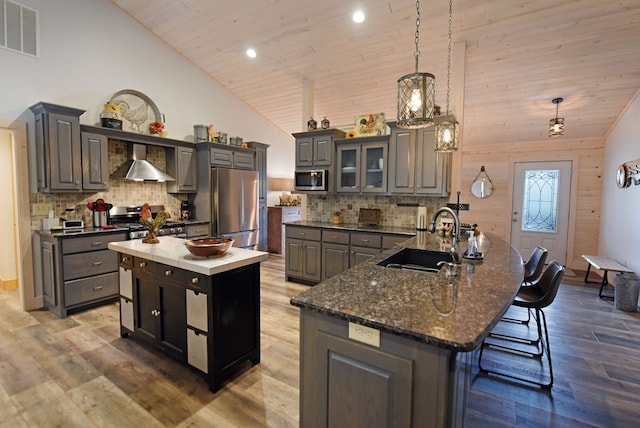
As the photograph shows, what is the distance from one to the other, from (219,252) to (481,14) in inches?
139

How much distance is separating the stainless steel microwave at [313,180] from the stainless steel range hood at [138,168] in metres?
1.96

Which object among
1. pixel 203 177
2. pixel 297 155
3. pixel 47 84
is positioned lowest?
pixel 203 177

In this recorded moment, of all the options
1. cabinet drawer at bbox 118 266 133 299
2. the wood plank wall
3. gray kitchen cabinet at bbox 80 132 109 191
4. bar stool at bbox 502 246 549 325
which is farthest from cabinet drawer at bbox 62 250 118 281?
the wood plank wall

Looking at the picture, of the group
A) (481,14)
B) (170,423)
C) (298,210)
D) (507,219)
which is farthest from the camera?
(298,210)

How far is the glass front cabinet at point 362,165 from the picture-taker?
4082mm

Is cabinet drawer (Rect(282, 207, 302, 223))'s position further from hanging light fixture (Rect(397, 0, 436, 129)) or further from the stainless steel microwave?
hanging light fixture (Rect(397, 0, 436, 129))

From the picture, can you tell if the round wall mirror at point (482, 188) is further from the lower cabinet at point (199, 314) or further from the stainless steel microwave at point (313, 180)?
the lower cabinet at point (199, 314)

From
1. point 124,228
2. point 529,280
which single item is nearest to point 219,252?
point 124,228

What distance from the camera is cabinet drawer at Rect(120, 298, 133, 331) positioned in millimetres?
2637

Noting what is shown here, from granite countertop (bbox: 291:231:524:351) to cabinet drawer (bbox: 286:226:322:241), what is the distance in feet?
7.31

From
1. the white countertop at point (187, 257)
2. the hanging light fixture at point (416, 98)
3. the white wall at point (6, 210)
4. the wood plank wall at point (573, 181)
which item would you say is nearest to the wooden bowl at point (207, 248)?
the white countertop at point (187, 257)

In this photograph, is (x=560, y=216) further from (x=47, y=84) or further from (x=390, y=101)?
(x=47, y=84)

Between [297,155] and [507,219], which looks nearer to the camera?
[297,155]

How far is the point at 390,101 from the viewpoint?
16.6 ft
